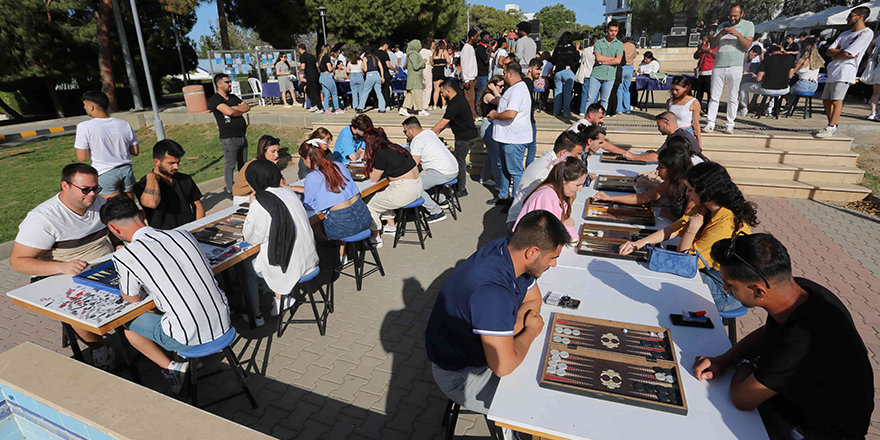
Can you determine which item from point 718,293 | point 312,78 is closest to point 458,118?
point 718,293

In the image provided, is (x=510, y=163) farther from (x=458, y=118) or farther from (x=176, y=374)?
(x=176, y=374)

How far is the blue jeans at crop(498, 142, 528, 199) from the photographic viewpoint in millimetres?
6883

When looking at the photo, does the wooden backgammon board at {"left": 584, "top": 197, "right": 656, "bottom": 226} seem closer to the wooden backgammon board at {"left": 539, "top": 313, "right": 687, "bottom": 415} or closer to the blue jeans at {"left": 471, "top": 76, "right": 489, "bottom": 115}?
the wooden backgammon board at {"left": 539, "top": 313, "right": 687, "bottom": 415}

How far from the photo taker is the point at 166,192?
4645 mm

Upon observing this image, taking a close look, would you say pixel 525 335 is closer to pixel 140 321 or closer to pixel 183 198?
pixel 140 321

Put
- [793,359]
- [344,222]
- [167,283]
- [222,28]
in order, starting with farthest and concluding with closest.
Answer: [222,28] → [344,222] → [167,283] → [793,359]

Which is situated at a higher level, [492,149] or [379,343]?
[492,149]

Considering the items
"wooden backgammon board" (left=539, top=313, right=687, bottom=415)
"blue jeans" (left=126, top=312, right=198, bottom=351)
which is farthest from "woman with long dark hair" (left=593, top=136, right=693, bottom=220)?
"blue jeans" (left=126, top=312, right=198, bottom=351)

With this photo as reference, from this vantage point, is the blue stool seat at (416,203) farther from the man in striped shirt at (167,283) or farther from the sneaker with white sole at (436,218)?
the man in striped shirt at (167,283)

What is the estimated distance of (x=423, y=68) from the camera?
11109 millimetres

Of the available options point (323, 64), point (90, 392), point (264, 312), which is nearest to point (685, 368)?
point (90, 392)

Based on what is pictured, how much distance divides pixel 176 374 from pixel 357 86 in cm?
961

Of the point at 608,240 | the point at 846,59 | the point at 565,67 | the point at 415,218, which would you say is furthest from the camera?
the point at 565,67

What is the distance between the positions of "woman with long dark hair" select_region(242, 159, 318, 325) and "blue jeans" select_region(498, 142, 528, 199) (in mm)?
3718
